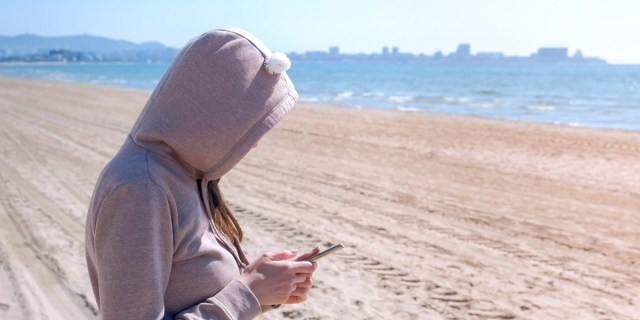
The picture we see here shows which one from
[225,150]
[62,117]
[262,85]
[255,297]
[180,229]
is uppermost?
[262,85]

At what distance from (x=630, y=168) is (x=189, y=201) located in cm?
1153

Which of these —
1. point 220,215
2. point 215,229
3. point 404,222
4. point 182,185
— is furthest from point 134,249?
point 404,222

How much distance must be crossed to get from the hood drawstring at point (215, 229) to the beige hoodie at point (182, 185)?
22mm

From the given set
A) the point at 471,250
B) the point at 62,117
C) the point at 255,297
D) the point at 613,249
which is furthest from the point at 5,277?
the point at 62,117

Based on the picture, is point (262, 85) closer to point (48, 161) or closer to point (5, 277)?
point (5, 277)

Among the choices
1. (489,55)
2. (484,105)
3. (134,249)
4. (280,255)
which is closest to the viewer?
(134,249)

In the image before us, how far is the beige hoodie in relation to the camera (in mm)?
1526

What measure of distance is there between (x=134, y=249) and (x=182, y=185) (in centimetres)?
18

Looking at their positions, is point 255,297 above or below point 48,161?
above

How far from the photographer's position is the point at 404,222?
7.40 metres

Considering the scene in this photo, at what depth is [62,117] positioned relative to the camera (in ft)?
64.0

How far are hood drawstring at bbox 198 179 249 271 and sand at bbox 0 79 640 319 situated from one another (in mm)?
2931

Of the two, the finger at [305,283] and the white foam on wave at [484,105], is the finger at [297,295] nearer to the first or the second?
the finger at [305,283]

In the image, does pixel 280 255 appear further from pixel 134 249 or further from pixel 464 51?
pixel 464 51
